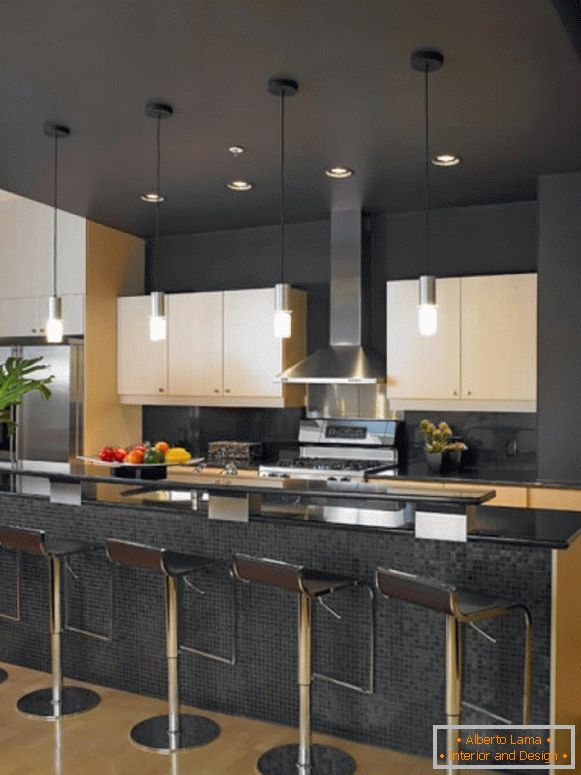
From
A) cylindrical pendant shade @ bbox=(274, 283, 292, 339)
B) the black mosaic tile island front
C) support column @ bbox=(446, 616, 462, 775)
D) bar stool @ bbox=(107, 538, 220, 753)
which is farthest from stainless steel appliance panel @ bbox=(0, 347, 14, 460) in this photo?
support column @ bbox=(446, 616, 462, 775)

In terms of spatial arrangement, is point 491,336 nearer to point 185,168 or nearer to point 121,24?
point 185,168

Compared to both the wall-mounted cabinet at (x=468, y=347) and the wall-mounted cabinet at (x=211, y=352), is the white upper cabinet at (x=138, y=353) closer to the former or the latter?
the wall-mounted cabinet at (x=211, y=352)

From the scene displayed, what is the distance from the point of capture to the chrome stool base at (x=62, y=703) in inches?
148

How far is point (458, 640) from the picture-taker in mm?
2797

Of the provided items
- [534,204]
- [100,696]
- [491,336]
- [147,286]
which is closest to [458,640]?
[100,696]

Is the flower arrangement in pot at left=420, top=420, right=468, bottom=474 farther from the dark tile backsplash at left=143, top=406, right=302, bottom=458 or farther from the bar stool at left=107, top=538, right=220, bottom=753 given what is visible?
the bar stool at left=107, top=538, right=220, bottom=753

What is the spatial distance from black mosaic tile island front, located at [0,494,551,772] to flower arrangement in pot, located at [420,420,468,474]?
2.06m

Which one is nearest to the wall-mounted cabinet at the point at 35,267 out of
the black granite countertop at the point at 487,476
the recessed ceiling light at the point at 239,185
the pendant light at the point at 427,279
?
the recessed ceiling light at the point at 239,185

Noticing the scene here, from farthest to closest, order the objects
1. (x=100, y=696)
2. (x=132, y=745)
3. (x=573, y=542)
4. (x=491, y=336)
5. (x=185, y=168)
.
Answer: (x=491, y=336) < (x=185, y=168) < (x=100, y=696) < (x=132, y=745) < (x=573, y=542)

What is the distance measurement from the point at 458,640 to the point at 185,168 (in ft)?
10.0

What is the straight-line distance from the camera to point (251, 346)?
6008 millimetres

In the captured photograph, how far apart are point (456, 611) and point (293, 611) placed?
1.09 m

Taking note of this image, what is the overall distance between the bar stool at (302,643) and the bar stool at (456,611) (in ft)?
1.06

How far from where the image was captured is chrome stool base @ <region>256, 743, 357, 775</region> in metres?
3.19
